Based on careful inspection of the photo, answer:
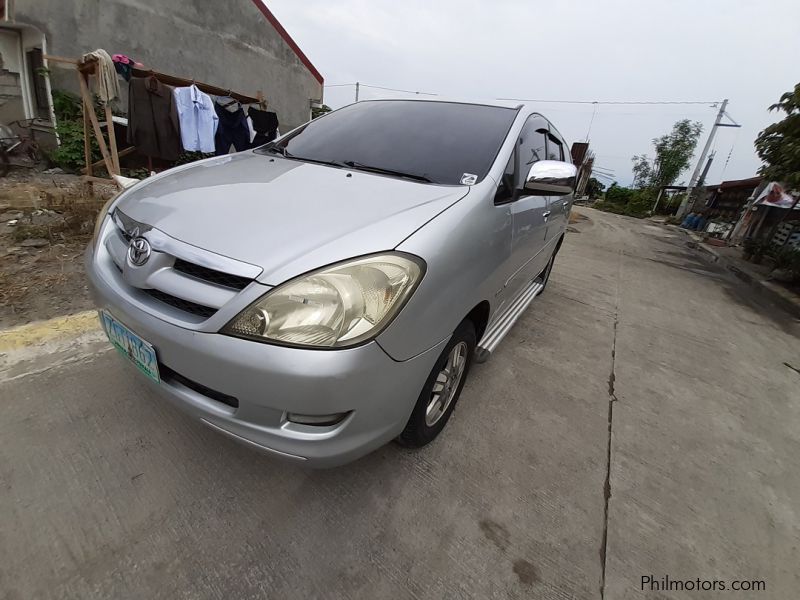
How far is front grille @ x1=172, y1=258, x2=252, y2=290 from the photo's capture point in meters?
1.11

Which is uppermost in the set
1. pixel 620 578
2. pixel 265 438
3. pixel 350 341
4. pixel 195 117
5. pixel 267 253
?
pixel 195 117

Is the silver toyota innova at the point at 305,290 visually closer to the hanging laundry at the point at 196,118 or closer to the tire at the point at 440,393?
the tire at the point at 440,393

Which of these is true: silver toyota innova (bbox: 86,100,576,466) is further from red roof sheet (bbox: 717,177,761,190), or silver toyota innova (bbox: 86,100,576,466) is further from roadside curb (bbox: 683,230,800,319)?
red roof sheet (bbox: 717,177,761,190)

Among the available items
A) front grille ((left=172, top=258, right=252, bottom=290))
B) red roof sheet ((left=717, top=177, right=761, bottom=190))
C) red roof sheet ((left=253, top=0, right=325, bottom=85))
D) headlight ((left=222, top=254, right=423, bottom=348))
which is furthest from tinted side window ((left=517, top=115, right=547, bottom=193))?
red roof sheet ((left=717, top=177, right=761, bottom=190))

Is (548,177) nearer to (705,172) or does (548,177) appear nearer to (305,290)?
(305,290)

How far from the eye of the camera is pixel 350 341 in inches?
42.0

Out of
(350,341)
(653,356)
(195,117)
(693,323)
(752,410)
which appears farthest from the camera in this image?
(195,117)

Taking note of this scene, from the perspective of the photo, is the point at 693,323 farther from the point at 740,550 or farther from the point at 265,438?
the point at 265,438

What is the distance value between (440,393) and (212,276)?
1.09m

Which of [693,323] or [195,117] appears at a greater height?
[195,117]

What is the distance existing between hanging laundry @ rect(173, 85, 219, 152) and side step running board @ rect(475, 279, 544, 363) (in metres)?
4.69

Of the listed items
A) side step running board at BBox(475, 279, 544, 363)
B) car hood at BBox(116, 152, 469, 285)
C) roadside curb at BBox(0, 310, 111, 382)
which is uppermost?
car hood at BBox(116, 152, 469, 285)

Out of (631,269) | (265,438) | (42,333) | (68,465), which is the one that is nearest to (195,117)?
(42,333)

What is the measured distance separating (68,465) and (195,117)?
4.89 meters
